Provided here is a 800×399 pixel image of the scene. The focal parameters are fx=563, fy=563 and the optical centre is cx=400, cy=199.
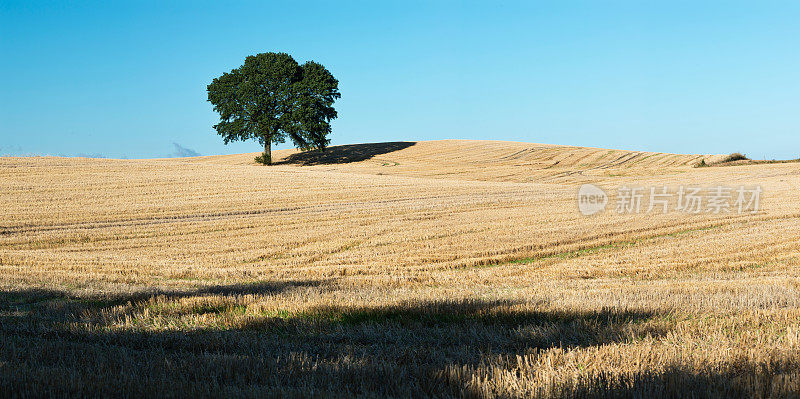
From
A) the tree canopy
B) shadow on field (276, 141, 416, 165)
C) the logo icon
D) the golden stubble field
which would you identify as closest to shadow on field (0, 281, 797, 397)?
the golden stubble field

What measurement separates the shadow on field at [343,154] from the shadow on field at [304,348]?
2265 inches

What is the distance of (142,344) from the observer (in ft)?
19.0

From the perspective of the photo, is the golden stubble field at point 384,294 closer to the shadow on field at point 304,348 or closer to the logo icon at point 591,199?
the shadow on field at point 304,348

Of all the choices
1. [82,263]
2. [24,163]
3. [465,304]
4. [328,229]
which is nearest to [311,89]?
[24,163]

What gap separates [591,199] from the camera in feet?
112

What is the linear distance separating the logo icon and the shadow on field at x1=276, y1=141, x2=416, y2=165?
31.2m

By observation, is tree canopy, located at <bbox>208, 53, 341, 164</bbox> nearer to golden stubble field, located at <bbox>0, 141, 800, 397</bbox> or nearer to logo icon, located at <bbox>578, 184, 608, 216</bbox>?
golden stubble field, located at <bbox>0, 141, 800, 397</bbox>

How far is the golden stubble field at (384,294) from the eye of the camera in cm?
429

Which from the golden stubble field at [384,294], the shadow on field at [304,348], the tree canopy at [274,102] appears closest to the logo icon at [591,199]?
the golden stubble field at [384,294]

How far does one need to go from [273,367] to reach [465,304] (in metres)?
3.28

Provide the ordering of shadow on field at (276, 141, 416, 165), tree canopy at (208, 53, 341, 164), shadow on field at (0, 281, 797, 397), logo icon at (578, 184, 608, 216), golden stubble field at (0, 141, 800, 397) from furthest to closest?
shadow on field at (276, 141, 416, 165), tree canopy at (208, 53, 341, 164), logo icon at (578, 184, 608, 216), golden stubble field at (0, 141, 800, 397), shadow on field at (0, 281, 797, 397)

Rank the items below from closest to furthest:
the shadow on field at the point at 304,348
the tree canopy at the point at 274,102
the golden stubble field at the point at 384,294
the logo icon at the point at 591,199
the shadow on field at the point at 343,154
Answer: the shadow on field at the point at 304,348, the golden stubble field at the point at 384,294, the logo icon at the point at 591,199, the tree canopy at the point at 274,102, the shadow on field at the point at 343,154

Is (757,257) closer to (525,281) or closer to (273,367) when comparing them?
(525,281)

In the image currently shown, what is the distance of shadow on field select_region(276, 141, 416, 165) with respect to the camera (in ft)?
216
